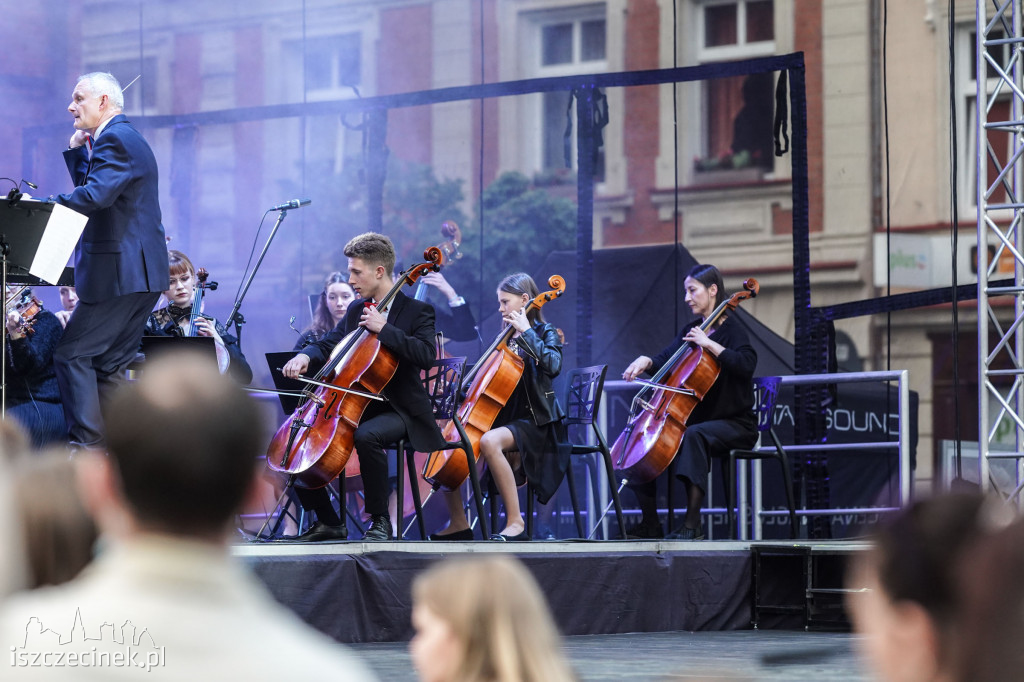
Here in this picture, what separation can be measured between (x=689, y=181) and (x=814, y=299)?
1.78 metres

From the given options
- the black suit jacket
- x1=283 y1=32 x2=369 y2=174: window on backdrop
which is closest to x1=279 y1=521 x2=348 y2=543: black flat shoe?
the black suit jacket

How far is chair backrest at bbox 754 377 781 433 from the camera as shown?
7422 mm

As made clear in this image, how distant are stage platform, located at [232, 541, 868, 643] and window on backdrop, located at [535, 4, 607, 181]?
27.3ft

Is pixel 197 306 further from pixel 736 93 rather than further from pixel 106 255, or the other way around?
pixel 736 93

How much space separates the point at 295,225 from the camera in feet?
40.3

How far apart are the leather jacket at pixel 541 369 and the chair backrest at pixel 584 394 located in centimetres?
18

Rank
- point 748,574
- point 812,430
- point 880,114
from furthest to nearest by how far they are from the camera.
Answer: point 880,114, point 812,430, point 748,574

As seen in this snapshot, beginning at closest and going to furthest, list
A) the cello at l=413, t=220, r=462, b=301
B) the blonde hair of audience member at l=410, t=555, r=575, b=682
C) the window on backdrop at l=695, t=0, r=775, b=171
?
the blonde hair of audience member at l=410, t=555, r=575, b=682 < the cello at l=413, t=220, r=462, b=301 < the window on backdrop at l=695, t=0, r=775, b=171

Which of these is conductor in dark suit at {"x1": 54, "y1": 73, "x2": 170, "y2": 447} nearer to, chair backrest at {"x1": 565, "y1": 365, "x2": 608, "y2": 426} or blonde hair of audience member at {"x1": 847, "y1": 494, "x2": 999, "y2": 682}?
chair backrest at {"x1": 565, "y1": 365, "x2": 608, "y2": 426}

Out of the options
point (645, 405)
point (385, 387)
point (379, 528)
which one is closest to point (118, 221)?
point (385, 387)

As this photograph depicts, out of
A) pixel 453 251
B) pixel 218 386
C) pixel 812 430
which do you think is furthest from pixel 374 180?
pixel 218 386

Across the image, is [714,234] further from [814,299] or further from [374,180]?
[374,180]

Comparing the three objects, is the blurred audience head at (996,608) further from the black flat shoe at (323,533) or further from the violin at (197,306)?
the violin at (197,306)

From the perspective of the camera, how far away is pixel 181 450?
135 cm
